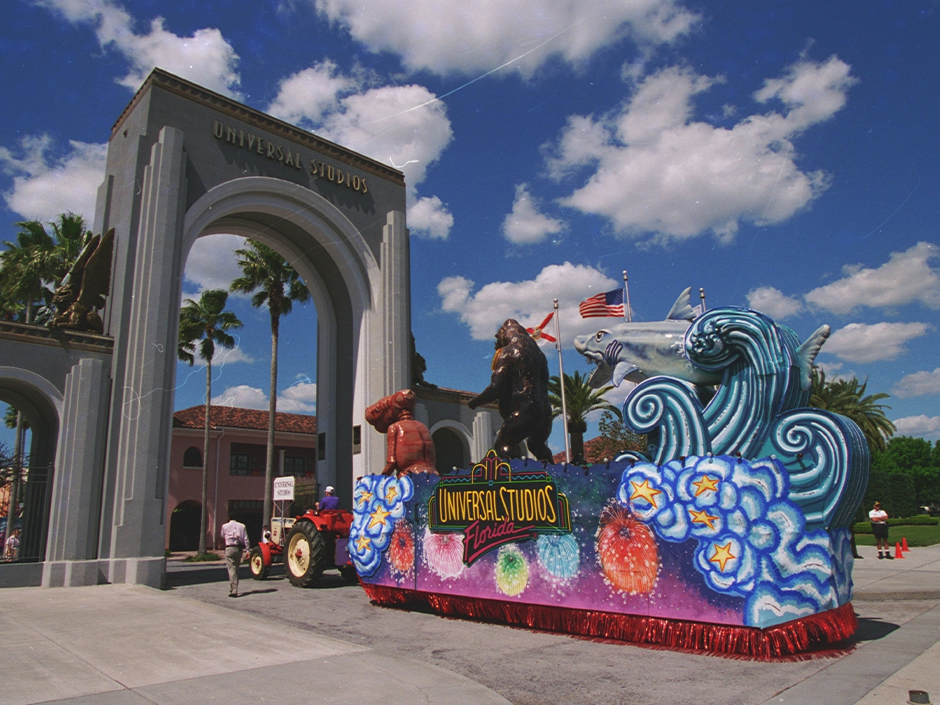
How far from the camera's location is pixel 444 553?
8742 millimetres

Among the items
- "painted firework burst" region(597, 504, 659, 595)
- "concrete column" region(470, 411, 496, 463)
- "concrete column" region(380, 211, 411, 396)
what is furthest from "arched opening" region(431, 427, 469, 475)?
"painted firework burst" region(597, 504, 659, 595)

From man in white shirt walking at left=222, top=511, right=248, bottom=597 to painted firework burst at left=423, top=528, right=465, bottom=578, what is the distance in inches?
179

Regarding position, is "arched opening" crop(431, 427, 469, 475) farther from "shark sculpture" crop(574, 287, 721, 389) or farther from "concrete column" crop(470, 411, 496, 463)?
"shark sculpture" crop(574, 287, 721, 389)

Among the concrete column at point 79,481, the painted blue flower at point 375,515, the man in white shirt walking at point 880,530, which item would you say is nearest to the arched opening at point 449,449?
the concrete column at point 79,481

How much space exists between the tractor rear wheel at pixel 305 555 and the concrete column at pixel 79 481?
407cm

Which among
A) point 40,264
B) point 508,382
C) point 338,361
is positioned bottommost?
point 508,382

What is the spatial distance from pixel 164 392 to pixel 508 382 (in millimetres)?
9066

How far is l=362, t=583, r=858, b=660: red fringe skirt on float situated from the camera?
19.5 feet

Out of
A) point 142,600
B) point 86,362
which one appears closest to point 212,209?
point 86,362

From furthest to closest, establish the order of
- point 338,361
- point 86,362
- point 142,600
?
point 338,361 → point 86,362 → point 142,600

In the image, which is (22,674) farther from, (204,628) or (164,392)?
(164,392)

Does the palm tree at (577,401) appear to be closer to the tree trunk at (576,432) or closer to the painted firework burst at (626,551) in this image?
the tree trunk at (576,432)

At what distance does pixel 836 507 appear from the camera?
20.2 feet

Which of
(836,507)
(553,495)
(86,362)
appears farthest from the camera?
(86,362)
